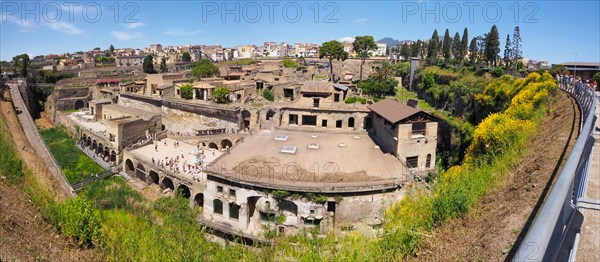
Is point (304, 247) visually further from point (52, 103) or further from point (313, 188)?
point (52, 103)

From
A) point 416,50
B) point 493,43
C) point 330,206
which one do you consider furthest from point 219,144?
point 416,50

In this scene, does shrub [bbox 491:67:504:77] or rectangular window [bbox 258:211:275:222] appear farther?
shrub [bbox 491:67:504:77]

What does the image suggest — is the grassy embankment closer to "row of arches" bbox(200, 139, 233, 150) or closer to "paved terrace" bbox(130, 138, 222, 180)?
"paved terrace" bbox(130, 138, 222, 180)

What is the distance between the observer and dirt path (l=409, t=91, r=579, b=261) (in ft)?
18.7

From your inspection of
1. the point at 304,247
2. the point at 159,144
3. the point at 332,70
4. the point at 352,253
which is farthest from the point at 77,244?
the point at 332,70

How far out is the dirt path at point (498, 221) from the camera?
18.7ft

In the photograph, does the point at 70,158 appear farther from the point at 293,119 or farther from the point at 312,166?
the point at 312,166

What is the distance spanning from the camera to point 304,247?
7.35 metres

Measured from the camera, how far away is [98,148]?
122 feet

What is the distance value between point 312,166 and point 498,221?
15942mm

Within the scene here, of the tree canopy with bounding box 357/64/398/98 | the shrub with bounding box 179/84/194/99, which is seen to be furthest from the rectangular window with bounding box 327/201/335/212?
the shrub with bounding box 179/84/194/99

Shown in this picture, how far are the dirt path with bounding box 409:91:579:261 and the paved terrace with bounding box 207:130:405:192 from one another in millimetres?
11328

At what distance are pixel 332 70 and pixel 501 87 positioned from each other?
135ft

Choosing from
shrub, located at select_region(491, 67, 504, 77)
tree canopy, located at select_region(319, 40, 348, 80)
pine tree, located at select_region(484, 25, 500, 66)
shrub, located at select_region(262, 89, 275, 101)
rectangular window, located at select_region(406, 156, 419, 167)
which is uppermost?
tree canopy, located at select_region(319, 40, 348, 80)
